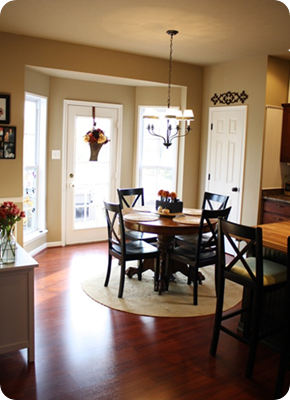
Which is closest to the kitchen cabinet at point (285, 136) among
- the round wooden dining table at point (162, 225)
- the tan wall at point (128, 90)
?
the tan wall at point (128, 90)

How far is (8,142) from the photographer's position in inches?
180

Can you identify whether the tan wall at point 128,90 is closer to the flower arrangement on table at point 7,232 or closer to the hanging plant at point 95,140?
the hanging plant at point 95,140

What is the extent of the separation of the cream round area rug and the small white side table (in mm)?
1096

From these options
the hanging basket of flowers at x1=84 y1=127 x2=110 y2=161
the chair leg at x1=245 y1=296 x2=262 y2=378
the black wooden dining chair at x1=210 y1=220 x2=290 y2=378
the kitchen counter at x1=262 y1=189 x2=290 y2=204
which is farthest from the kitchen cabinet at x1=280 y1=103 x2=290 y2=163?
the chair leg at x1=245 y1=296 x2=262 y2=378

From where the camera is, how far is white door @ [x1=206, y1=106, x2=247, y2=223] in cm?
553

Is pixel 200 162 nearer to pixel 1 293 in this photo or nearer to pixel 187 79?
pixel 187 79

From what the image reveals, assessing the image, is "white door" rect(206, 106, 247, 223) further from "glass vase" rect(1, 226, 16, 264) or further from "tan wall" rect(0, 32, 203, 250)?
"glass vase" rect(1, 226, 16, 264)

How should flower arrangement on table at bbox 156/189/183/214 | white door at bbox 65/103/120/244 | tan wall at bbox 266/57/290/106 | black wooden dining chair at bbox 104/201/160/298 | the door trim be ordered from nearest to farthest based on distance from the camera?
black wooden dining chair at bbox 104/201/160/298, flower arrangement on table at bbox 156/189/183/214, tan wall at bbox 266/57/290/106, the door trim, white door at bbox 65/103/120/244

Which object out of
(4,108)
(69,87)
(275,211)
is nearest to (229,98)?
(275,211)

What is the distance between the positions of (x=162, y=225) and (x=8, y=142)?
6.81 ft

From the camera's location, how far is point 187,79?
A: 590 cm

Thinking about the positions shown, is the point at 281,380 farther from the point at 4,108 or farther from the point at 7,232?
the point at 4,108

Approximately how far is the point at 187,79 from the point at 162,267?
9.87ft

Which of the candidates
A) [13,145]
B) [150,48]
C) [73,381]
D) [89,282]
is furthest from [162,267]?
[150,48]
